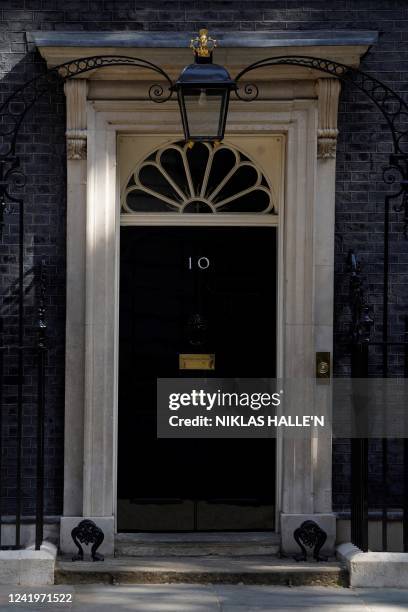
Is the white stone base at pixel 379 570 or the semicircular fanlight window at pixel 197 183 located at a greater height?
the semicircular fanlight window at pixel 197 183

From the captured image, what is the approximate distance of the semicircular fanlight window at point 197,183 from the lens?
360 inches

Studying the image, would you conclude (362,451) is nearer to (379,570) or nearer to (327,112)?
(379,570)

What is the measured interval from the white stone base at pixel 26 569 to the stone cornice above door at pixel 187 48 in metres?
3.45

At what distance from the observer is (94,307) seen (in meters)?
8.79

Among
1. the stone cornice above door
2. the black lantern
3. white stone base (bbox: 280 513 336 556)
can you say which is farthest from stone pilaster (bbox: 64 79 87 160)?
white stone base (bbox: 280 513 336 556)

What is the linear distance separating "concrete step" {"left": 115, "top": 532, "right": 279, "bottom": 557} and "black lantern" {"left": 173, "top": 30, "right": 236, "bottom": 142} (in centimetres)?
313

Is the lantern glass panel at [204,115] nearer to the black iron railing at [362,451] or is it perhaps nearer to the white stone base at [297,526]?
the black iron railing at [362,451]

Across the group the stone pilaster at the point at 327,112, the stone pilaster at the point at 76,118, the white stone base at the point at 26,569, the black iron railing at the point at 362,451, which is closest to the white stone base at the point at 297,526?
the black iron railing at the point at 362,451

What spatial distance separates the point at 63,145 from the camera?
8.88 m

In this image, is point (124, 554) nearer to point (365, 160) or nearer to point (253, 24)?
point (365, 160)

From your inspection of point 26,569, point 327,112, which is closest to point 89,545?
point 26,569

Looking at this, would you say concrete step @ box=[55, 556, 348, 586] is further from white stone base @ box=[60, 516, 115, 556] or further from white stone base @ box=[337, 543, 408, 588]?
white stone base @ box=[60, 516, 115, 556]

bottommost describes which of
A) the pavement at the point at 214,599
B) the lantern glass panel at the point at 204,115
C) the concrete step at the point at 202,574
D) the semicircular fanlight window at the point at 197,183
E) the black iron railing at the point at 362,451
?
the pavement at the point at 214,599

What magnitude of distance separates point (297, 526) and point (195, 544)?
79 cm
